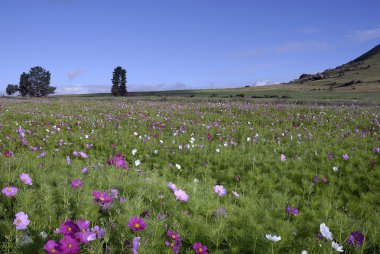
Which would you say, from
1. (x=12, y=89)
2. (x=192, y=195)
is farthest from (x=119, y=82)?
(x=192, y=195)

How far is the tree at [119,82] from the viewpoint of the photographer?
93.2m

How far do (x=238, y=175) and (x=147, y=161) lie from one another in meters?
2.60

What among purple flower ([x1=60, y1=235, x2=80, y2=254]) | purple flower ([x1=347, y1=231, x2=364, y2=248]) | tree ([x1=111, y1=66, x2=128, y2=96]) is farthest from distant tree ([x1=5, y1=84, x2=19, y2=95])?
purple flower ([x1=347, y1=231, x2=364, y2=248])

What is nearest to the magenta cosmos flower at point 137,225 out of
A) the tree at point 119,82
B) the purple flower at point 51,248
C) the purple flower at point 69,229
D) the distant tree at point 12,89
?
the purple flower at point 69,229

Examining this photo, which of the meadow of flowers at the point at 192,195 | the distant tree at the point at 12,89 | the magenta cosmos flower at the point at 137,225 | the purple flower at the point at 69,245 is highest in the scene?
the distant tree at the point at 12,89

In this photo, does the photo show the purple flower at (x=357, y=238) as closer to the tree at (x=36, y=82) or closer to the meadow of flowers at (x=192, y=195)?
the meadow of flowers at (x=192, y=195)

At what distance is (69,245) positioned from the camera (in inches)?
87.0

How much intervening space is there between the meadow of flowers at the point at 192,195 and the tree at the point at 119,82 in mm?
83975

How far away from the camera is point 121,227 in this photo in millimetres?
3273

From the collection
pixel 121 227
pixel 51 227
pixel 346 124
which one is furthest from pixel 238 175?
pixel 346 124

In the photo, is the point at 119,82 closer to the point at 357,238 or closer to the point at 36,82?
the point at 36,82

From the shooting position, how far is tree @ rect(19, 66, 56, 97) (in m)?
102

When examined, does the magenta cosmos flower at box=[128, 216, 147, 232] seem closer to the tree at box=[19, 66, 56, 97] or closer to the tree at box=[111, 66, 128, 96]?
the tree at box=[111, 66, 128, 96]

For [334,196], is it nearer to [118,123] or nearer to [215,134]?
[215,134]
